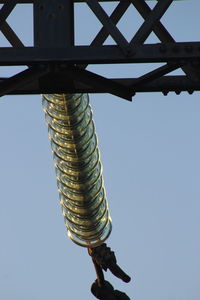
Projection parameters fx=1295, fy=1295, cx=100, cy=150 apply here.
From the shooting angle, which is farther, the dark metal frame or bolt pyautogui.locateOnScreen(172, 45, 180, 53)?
bolt pyautogui.locateOnScreen(172, 45, 180, 53)

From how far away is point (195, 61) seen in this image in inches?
460

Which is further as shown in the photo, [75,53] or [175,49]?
[175,49]

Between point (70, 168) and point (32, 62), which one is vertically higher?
point (70, 168)

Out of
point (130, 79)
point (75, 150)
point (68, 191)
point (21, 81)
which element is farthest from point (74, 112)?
point (21, 81)

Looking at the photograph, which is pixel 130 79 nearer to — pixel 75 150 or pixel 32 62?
pixel 32 62

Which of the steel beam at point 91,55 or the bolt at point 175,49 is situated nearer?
the steel beam at point 91,55

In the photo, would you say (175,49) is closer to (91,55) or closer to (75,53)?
(91,55)

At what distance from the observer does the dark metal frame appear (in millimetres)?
11445

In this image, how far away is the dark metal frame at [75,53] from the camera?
37.6 feet

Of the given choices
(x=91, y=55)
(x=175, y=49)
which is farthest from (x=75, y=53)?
(x=175, y=49)

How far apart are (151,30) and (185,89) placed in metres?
1.07

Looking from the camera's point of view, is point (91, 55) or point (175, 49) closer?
point (91, 55)

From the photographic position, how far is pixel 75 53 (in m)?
11.4

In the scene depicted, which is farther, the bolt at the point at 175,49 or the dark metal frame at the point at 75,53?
the bolt at the point at 175,49
